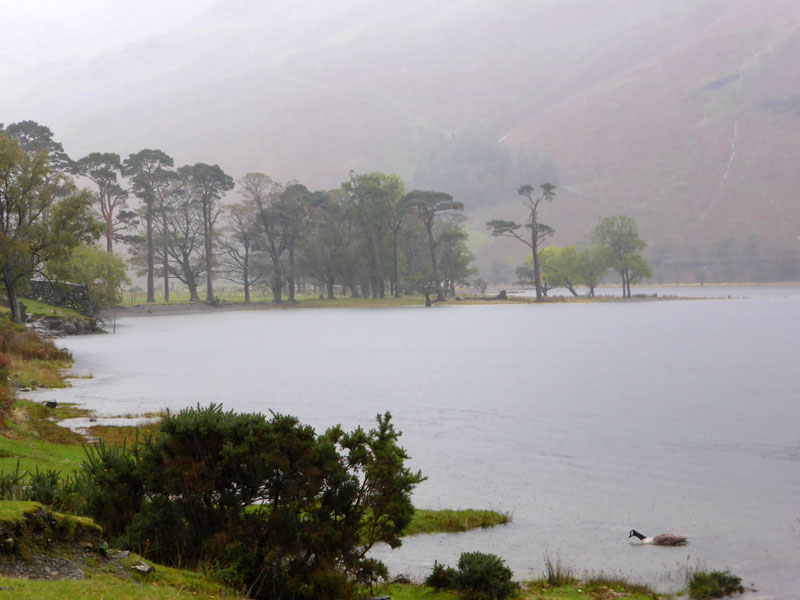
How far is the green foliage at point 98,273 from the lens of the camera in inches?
2926

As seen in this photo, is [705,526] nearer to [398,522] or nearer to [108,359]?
[398,522]

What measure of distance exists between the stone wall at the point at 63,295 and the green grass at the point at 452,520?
59773 mm

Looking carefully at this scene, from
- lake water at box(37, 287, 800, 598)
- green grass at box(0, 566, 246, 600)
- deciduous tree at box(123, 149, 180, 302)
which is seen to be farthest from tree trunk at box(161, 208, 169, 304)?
green grass at box(0, 566, 246, 600)

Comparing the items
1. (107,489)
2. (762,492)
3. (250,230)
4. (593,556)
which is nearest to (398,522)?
(107,489)

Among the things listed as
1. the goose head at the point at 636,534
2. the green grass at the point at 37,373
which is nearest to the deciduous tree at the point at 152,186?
the green grass at the point at 37,373

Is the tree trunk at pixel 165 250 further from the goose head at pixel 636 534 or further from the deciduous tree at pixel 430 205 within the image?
the goose head at pixel 636 534

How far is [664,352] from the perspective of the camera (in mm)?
59188

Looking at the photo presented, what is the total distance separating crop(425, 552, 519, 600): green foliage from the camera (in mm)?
10477

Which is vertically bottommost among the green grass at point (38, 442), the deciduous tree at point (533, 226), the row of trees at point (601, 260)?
the green grass at point (38, 442)

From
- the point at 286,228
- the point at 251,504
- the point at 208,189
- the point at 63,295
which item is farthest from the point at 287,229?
the point at 251,504

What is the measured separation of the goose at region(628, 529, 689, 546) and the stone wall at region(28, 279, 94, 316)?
62.9 m

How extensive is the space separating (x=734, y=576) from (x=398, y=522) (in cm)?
615

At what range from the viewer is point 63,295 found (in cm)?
7275

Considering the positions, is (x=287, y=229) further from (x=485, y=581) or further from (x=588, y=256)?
(x=485, y=581)
